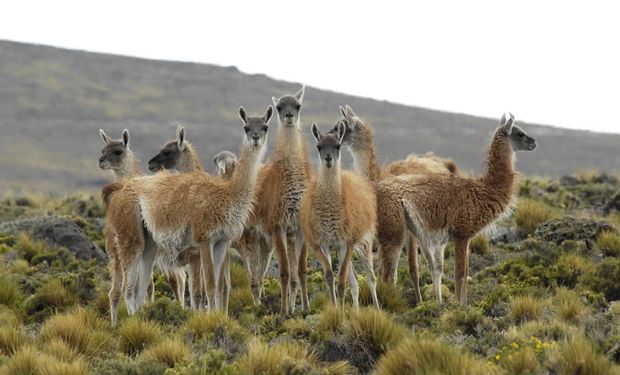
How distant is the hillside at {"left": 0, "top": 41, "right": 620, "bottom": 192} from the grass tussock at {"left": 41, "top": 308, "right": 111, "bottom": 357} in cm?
4071

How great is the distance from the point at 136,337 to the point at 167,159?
392 centimetres

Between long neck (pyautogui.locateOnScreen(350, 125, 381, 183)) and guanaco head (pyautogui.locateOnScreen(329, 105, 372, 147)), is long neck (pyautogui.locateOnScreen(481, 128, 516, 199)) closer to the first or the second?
long neck (pyautogui.locateOnScreen(350, 125, 381, 183))

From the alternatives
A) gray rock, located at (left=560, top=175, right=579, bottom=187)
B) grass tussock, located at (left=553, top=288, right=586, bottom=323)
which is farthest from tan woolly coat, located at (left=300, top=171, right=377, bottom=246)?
gray rock, located at (left=560, top=175, right=579, bottom=187)

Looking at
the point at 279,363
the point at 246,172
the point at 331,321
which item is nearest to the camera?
the point at 279,363

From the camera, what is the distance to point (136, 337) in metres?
7.72

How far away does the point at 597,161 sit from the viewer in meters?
53.5

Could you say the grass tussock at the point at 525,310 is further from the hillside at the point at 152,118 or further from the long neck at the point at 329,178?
the hillside at the point at 152,118

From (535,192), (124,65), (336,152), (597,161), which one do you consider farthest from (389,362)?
(124,65)

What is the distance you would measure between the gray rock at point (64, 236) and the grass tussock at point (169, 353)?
7064 millimetres

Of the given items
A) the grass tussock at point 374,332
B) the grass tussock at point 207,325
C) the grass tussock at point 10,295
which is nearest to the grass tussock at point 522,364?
the grass tussock at point 374,332

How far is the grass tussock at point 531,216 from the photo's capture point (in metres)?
14.0

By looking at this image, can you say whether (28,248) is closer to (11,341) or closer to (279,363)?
(11,341)

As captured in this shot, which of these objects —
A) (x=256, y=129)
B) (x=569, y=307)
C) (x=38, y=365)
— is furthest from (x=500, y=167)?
(x=38, y=365)

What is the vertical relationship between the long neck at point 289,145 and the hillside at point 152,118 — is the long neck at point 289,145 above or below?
above
